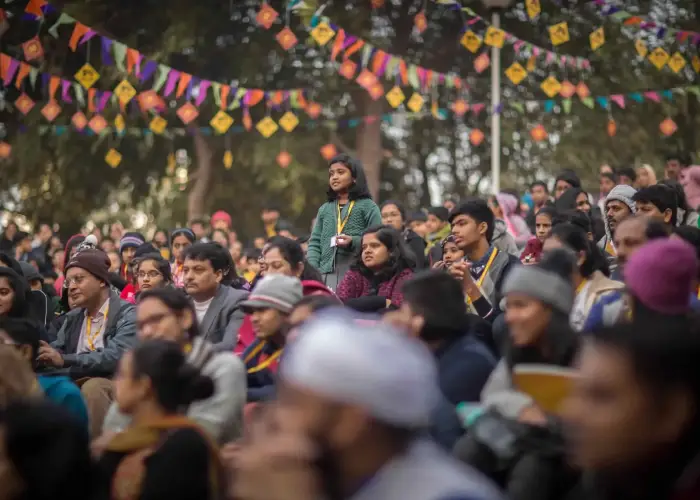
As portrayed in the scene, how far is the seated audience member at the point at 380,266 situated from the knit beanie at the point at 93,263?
174 cm

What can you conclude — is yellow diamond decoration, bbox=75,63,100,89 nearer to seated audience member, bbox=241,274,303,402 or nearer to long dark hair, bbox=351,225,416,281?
long dark hair, bbox=351,225,416,281

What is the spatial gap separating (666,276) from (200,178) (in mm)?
21730

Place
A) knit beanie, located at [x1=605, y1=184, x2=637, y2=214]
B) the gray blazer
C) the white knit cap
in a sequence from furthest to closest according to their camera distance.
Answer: knit beanie, located at [x1=605, y1=184, x2=637, y2=214] → the gray blazer → the white knit cap

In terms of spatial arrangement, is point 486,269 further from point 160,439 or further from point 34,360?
point 160,439

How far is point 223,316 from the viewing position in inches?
311

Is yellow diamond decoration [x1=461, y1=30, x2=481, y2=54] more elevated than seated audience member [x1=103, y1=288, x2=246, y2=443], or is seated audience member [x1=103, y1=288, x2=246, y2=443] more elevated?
yellow diamond decoration [x1=461, y1=30, x2=481, y2=54]

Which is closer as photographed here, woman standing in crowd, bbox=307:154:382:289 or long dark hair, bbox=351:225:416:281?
long dark hair, bbox=351:225:416:281

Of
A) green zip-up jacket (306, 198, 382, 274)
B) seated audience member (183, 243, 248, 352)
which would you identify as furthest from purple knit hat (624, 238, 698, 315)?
green zip-up jacket (306, 198, 382, 274)

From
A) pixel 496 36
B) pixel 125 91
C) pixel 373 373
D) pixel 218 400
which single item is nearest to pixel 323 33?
pixel 496 36

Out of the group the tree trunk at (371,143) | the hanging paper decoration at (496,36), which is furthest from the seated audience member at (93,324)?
the tree trunk at (371,143)

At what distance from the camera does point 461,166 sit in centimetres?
2628

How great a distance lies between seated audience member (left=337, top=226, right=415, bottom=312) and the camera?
28.3 ft

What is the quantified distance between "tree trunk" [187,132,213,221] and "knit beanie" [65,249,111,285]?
1713 centimetres

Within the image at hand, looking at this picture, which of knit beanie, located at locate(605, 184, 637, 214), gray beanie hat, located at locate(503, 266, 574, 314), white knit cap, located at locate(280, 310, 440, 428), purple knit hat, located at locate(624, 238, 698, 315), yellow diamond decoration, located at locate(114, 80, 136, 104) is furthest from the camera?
yellow diamond decoration, located at locate(114, 80, 136, 104)
